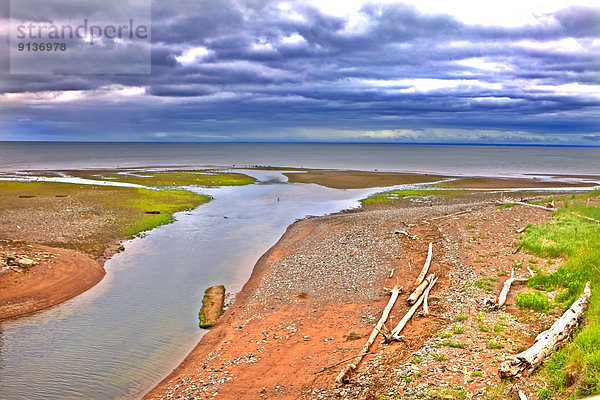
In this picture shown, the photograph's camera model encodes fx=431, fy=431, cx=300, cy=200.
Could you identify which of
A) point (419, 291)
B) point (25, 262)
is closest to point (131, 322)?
point (25, 262)

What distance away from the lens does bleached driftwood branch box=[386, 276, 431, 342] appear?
56.5ft

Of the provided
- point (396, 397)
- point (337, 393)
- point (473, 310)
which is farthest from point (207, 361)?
point (473, 310)

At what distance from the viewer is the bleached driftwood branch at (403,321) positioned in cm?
1723

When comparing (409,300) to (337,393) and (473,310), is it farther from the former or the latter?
(337,393)

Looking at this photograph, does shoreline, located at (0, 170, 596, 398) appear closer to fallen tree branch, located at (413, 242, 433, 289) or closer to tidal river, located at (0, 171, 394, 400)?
tidal river, located at (0, 171, 394, 400)

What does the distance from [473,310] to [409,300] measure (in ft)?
10.2

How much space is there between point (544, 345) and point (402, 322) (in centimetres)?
593

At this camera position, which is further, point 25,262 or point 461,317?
point 25,262

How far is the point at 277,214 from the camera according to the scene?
5647 centimetres

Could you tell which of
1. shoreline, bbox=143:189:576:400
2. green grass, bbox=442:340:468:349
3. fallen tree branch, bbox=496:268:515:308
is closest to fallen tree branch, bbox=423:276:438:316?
shoreline, bbox=143:189:576:400

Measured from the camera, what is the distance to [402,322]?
18484 millimetres

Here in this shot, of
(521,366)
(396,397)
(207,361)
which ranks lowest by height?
(207,361)

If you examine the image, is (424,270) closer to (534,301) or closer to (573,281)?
(534,301)

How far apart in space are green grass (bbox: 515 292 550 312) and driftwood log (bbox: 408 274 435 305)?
4.41 metres
